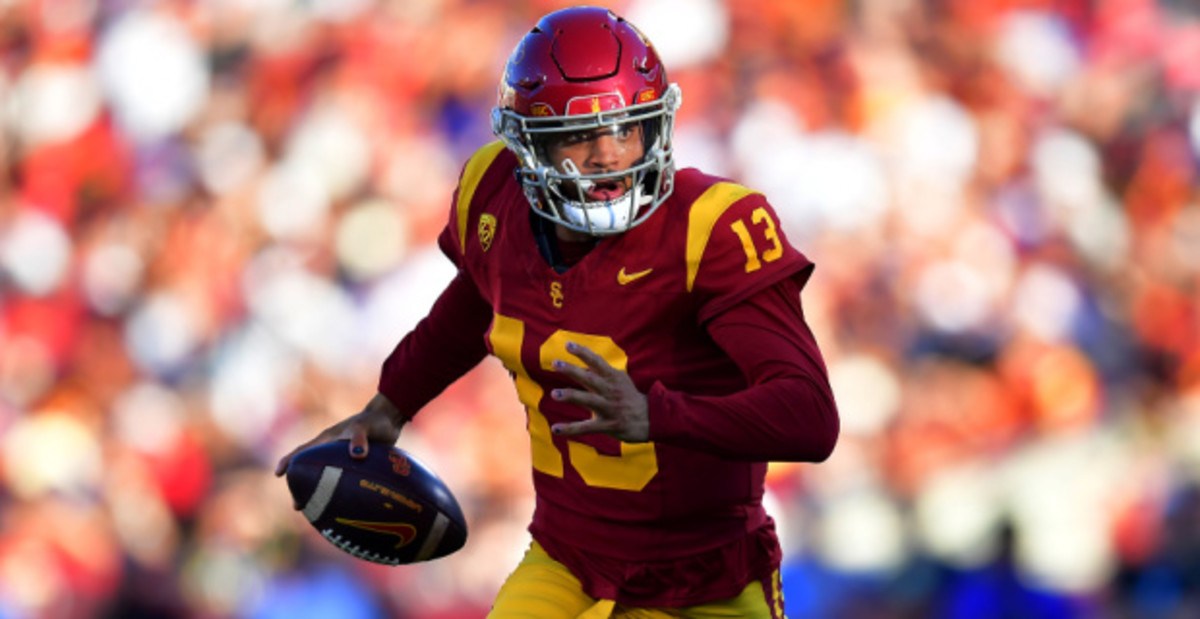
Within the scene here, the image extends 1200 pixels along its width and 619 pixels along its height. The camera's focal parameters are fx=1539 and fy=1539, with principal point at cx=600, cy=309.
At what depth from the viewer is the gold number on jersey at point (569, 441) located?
2148 millimetres

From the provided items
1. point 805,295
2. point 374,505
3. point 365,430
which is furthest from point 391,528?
point 805,295

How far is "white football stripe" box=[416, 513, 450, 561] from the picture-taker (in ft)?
8.16

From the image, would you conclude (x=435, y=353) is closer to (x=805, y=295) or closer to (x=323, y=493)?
(x=323, y=493)

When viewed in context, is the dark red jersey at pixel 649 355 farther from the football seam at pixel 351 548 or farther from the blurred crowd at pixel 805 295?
the blurred crowd at pixel 805 295

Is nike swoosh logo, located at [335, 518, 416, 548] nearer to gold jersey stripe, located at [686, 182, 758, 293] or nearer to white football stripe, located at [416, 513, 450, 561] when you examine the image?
white football stripe, located at [416, 513, 450, 561]

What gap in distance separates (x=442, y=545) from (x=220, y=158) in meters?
2.04

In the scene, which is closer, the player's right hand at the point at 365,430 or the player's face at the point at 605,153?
the player's face at the point at 605,153

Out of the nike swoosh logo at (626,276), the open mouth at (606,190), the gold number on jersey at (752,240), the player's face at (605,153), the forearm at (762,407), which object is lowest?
the forearm at (762,407)

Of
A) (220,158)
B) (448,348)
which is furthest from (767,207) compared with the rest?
(220,158)

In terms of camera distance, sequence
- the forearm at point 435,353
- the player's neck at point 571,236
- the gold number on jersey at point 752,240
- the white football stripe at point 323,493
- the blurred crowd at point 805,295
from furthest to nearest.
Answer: the blurred crowd at point 805,295 → the forearm at point 435,353 → the white football stripe at point 323,493 → the player's neck at point 571,236 → the gold number on jersey at point 752,240

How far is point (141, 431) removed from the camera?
4.15 meters

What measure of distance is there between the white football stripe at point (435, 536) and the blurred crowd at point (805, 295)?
5.19 feet

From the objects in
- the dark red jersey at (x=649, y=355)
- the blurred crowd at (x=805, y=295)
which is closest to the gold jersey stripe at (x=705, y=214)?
the dark red jersey at (x=649, y=355)

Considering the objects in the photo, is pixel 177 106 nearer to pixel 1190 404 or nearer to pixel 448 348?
pixel 448 348
